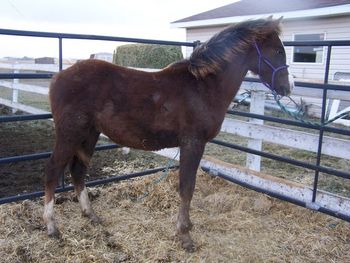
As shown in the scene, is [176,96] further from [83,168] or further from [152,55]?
[152,55]

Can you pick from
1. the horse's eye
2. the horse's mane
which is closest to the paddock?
the horse's eye

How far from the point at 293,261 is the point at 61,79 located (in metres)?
2.40

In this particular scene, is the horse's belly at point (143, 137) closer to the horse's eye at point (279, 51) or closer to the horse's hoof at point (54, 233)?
the horse's hoof at point (54, 233)

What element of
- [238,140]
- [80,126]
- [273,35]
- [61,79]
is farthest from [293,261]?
[238,140]

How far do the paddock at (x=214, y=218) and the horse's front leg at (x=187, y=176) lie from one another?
0.10 meters

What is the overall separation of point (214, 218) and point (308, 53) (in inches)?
336

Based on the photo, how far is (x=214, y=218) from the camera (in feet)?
Answer: 11.6

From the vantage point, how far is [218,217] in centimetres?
357

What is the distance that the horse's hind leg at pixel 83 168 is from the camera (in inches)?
132

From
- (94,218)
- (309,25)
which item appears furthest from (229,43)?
(309,25)

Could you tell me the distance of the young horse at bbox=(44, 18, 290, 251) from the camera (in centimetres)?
300

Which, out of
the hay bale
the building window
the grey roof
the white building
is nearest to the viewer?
the white building

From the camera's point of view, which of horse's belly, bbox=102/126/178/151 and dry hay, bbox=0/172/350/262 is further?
horse's belly, bbox=102/126/178/151

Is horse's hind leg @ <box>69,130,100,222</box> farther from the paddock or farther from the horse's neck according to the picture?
the horse's neck
